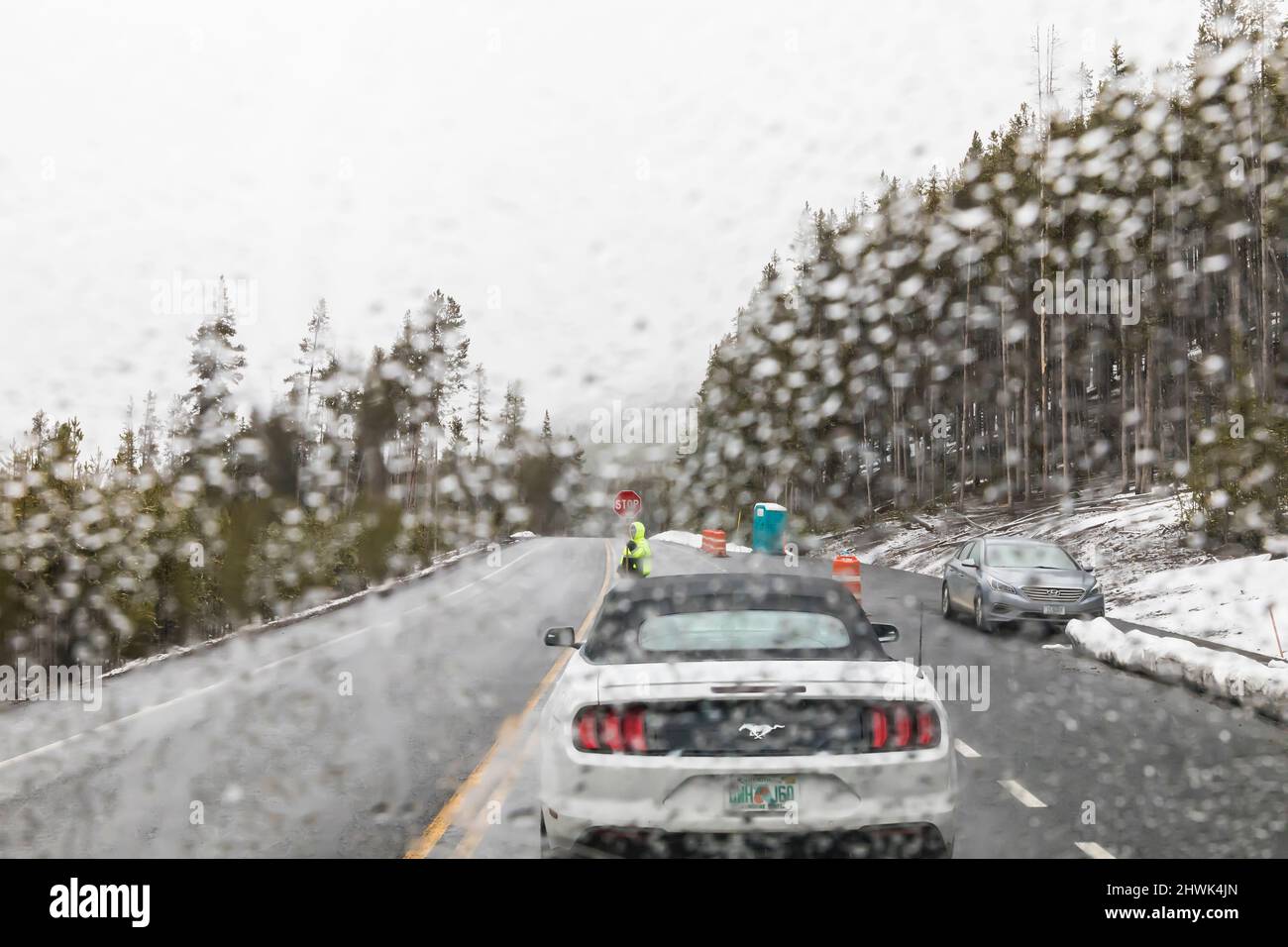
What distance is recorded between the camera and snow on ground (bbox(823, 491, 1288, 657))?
52.7ft

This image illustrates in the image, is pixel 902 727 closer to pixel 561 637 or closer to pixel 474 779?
pixel 561 637

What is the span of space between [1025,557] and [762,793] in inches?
539

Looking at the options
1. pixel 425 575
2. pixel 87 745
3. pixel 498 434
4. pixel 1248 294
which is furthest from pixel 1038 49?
pixel 498 434

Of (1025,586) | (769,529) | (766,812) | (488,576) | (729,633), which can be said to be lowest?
(488,576)

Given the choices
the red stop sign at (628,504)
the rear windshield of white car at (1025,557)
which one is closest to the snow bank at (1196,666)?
the rear windshield of white car at (1025,557)

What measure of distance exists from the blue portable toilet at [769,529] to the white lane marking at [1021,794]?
139ft

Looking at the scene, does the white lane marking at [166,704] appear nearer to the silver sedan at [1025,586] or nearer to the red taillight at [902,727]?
the red taillight at [902,727]

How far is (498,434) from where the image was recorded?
11156 cm

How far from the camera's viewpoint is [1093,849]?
5344 millimetres

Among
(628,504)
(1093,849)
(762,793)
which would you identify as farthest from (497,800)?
(628,504)

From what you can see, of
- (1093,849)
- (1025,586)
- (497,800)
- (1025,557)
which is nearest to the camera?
(1093,849)

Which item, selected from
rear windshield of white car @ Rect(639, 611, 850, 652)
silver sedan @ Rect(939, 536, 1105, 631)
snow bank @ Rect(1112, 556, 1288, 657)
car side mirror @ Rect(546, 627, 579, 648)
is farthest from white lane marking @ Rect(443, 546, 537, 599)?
rear windshield of white car @ Rect(639, 611, 850, 652)
